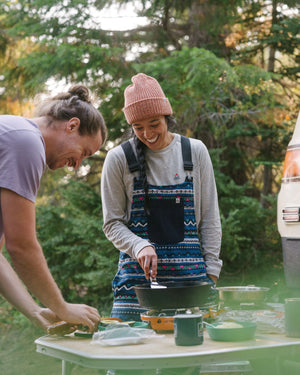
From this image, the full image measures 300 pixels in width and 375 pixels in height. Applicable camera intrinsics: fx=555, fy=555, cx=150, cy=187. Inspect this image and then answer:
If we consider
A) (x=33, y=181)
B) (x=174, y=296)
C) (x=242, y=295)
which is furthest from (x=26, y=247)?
(x=242, y=295)

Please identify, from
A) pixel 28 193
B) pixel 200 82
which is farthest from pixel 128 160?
pixel 200 82

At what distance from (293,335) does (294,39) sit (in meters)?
6.44

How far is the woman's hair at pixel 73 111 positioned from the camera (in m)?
2.45

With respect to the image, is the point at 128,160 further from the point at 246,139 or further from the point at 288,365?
the point at 246,139

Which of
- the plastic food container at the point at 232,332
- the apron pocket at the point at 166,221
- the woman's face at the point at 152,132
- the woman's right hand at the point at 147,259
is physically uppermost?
the woman's face at the point at 152,132

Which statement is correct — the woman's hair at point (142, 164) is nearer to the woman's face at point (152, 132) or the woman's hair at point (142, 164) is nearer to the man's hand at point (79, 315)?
the woman's face at point (152, 132)

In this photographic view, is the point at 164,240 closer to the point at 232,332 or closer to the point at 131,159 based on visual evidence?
the point at 131,159

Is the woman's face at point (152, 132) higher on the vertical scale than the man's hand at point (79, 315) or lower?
higher

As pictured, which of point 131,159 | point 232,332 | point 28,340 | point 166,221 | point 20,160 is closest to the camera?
point 20,160

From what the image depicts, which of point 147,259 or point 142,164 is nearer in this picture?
point 147,259

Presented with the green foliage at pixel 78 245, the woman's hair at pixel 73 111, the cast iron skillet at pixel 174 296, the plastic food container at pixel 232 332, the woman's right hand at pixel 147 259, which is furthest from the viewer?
the green foliage at pixel 78 245

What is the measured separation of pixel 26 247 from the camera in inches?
82.1

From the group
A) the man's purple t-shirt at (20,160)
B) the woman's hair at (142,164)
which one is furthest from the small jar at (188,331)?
the woman's hair at (142,164)

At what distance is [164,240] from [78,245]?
4644 millimetres
